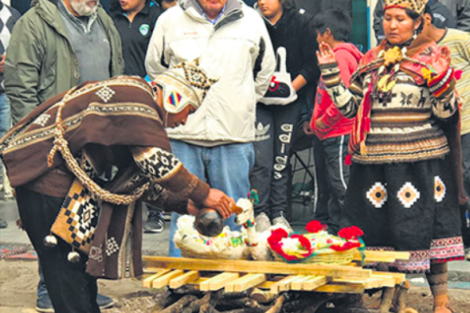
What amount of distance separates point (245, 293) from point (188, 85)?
136 centimetres

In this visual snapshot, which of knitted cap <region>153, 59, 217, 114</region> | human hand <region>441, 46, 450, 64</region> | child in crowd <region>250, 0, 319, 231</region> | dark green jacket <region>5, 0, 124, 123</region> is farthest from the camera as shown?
child in crowd <region>250, 0, 319, 231</region>

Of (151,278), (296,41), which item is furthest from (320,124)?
(151,278)

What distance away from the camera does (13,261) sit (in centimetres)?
901

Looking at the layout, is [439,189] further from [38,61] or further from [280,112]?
[38,61]

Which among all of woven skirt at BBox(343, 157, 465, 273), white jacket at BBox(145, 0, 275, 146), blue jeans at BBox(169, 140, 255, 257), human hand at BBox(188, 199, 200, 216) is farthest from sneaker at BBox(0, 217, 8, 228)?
human hand at BBox(188, 199, 200, 216)

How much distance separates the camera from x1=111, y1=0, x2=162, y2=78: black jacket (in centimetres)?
974

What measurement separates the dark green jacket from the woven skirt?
226cm

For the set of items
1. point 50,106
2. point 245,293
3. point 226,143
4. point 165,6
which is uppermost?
point 165,6

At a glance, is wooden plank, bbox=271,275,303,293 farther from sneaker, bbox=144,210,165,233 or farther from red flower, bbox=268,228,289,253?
sneaker, bbox=144,210,165,233

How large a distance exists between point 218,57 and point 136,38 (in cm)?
256

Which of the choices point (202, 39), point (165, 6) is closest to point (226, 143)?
point (202, 39)

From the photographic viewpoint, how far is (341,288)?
553 cm

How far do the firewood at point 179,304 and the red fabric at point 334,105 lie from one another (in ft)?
7.51

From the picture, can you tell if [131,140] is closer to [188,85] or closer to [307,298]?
[188,85]
